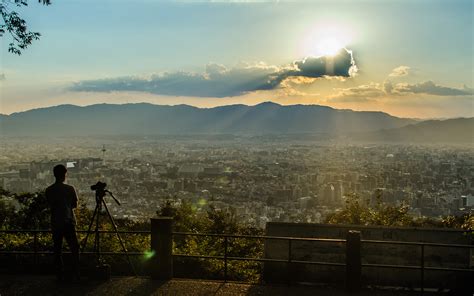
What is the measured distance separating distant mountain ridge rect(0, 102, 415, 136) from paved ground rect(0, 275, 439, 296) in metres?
150

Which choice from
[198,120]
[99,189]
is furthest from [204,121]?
[99,189]

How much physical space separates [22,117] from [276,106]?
87984 mm

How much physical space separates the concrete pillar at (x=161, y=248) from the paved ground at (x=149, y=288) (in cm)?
22

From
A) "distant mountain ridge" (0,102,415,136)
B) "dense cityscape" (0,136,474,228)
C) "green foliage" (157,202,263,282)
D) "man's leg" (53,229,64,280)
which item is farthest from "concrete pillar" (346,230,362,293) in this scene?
"distant mountain ridge" (0,102,415,136)

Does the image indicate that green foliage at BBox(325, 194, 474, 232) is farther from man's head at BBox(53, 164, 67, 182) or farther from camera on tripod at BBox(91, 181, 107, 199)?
man's head at BBox(53, 164, 67, 182)

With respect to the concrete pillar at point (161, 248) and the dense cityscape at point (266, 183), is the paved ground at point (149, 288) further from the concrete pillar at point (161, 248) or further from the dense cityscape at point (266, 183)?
the dense cityscape at point (266, 183)

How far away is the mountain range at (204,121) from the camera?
151500mm

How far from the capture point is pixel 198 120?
189m

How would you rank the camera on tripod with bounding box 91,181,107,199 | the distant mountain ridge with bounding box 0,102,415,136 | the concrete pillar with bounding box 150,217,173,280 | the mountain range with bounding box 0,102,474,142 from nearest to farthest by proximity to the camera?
1. the camera on tripod with bounding box 91,181,107,199
2. the concrete pillar with bounding box 150,217,173,280
3. the mountain range with bounding box 0,102,474,142
4. the distant mountain ridge with bounding box 0,102,415,136

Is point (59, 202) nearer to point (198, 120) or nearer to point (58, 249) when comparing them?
point (58, 249)

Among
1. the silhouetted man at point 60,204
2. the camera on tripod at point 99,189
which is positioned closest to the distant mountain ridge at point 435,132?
the camera on tripod at point 99,189

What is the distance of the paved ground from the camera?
31.2 feet

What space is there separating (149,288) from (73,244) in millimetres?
1628

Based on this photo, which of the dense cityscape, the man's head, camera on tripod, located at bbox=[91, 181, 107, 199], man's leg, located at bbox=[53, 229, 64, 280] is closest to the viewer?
the man's head
